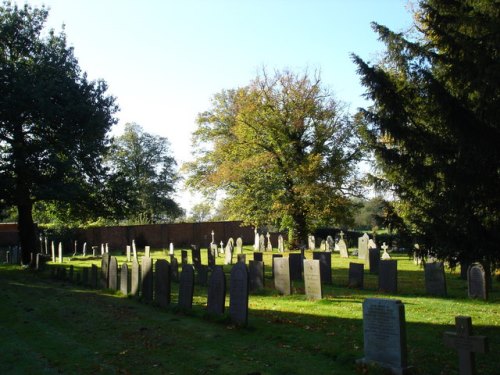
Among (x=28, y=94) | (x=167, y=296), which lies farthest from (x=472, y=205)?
(x=28, y=94)

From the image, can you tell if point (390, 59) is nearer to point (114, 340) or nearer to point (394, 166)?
point (394, 166)

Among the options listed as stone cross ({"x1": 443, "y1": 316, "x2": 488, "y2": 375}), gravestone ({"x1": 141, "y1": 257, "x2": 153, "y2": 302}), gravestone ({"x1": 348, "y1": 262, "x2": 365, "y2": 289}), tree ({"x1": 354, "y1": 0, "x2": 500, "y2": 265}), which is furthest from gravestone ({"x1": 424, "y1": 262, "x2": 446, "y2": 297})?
stone cross ({"x1": 443, "y1": 316, "x2": 488, "y2": 375})

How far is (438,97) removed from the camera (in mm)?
A: 8227

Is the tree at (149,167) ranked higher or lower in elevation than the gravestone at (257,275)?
higher

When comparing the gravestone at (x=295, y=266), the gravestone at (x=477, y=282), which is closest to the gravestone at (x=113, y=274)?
the gravestone at (x=295, y=266)

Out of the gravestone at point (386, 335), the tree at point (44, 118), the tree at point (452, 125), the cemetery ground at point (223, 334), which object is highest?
the tree at point (44, 118)

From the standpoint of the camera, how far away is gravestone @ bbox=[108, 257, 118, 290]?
15.9 m

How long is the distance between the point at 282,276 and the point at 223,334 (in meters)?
5.21

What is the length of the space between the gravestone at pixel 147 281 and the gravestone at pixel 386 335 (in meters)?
7.76

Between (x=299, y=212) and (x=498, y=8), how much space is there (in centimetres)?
2520

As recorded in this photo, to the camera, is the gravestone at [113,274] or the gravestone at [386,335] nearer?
the gravestone at [386,335]

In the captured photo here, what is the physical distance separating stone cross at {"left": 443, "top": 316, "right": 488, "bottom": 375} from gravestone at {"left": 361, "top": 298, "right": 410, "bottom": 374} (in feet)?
2.58

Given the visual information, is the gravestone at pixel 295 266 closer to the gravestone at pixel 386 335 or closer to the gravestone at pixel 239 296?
the gravestone at pixel 239 296

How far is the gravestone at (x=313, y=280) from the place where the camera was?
41.4 feet
